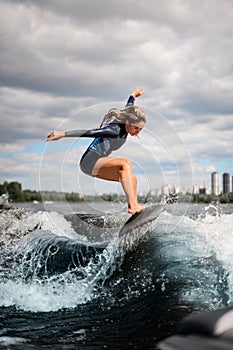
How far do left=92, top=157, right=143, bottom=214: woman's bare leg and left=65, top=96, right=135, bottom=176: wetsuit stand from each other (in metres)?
0.14

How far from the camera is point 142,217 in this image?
7.68 meters

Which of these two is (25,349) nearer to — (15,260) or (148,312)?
(148,312)

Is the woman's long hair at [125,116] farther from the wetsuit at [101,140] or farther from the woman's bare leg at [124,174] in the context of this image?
the woman's bare leg at [124,174]

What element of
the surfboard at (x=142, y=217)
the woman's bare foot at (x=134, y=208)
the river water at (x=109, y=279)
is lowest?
the river water at (x=109, y=279)

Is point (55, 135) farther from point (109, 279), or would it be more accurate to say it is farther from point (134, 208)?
point (109, 279)

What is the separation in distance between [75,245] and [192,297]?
9.21ft

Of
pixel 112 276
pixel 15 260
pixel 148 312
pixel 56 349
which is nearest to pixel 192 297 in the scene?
pixel 148 312

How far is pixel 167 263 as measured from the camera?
7.61m

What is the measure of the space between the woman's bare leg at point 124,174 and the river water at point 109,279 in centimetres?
46

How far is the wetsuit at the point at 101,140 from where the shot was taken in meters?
7.20

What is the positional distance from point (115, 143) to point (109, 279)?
213 centimetres

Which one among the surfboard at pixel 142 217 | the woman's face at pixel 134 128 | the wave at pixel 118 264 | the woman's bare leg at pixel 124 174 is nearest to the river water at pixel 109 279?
the wave at pixel 118 264

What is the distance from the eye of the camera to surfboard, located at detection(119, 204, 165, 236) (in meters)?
7.57

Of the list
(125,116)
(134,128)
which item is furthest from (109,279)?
(125,116)
